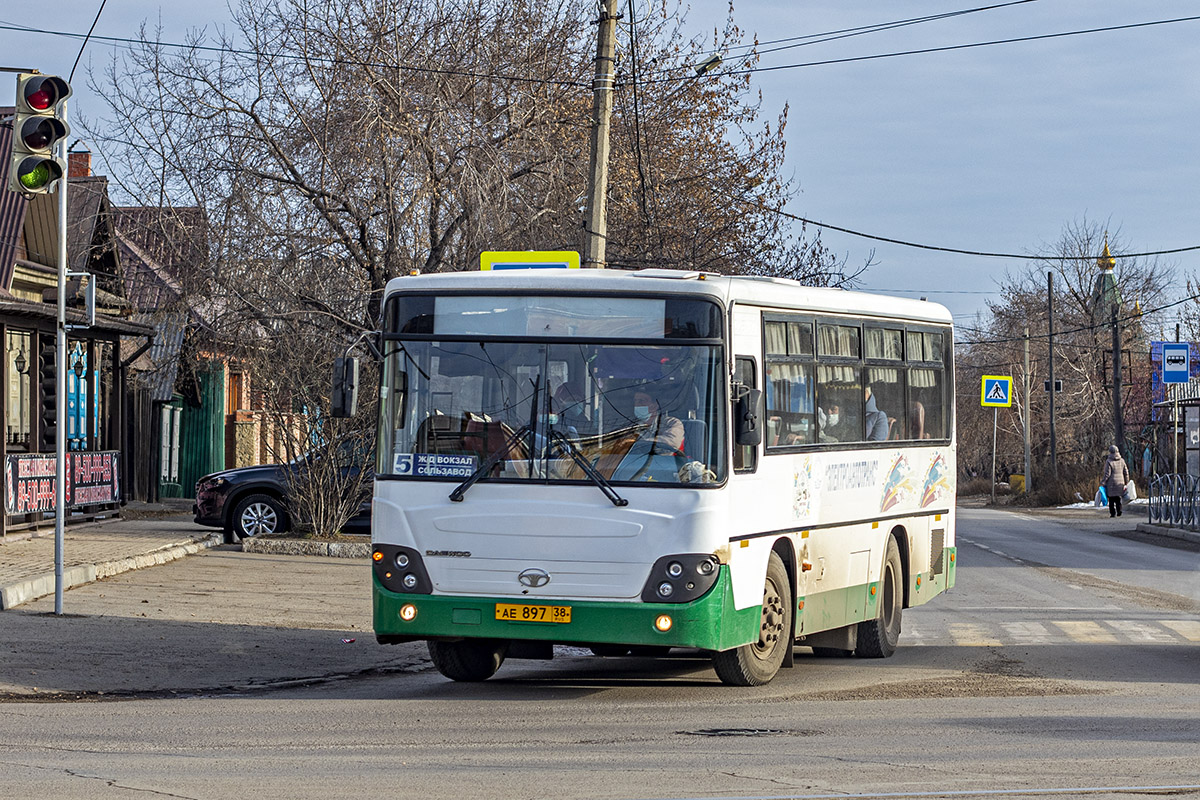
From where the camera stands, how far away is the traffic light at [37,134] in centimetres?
1260

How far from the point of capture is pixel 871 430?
12211 mm

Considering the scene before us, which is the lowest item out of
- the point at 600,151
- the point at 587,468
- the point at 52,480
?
the point at 52,480

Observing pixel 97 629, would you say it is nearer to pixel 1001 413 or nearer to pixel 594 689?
pixel 594 689

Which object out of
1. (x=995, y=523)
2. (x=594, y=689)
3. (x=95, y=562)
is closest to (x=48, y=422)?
(x=95, y=562)

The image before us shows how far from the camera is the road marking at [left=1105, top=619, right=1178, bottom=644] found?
13.6 m

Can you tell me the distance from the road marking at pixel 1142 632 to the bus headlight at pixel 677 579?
5825mm

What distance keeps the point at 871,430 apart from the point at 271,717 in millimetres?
5418

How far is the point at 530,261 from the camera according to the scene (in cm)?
1208

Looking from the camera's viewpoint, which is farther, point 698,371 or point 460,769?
point 698,371

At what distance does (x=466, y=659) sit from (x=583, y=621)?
1814 millimetres

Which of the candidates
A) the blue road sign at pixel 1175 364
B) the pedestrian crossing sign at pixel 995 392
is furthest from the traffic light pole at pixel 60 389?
the pedestrian crossing sign at pixel 995 392

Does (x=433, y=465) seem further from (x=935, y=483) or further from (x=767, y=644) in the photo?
(x=935, y=483)

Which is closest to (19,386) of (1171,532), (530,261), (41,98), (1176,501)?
(41,98)

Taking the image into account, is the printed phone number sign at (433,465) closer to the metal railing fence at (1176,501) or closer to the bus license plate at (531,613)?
A: the bus license plate at (531,613)
